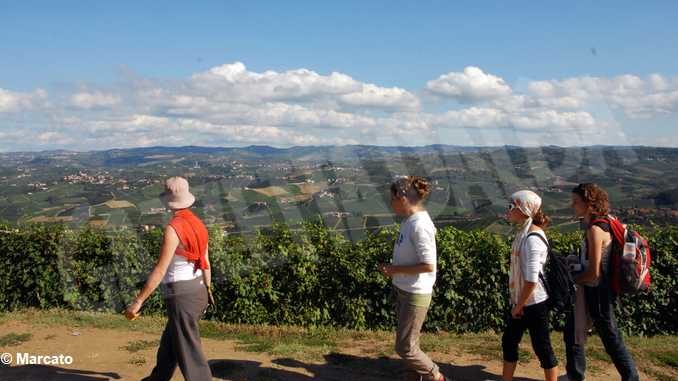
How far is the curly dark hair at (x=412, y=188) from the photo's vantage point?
4320 mm

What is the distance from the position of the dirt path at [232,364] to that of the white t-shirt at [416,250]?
5.64 feet

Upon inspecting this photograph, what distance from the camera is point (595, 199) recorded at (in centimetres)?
479

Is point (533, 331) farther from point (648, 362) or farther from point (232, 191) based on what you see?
point (232, 191)

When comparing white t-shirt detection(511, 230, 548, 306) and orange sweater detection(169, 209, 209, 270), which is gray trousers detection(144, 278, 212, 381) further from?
white t-shirt detection(511, 230, 548, 306)

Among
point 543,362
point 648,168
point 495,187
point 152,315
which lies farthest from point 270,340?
point 648,168

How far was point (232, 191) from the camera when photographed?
63.2ft

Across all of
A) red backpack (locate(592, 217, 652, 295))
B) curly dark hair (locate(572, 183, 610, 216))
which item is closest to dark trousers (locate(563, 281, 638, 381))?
red backpack (locate(592, 217, 652, 295))

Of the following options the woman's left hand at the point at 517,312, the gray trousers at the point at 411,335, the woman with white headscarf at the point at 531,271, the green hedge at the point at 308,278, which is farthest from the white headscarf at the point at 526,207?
the green hedge at the point at 308,278

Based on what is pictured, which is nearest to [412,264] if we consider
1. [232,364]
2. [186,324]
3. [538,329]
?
[538,329]

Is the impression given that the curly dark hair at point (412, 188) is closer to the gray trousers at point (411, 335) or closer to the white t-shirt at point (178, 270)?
the gray trousers at point (411, 335)

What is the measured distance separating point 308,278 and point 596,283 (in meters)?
4.73

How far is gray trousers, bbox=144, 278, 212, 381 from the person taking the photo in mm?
4258

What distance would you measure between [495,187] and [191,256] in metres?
29.8

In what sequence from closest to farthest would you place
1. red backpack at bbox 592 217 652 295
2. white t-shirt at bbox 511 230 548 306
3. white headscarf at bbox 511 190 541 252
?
white t-shirt at bbox 511 230 548 306, white headscarf at bbox 511 190 541 252, red backpack at bbox 592 217 652 295
